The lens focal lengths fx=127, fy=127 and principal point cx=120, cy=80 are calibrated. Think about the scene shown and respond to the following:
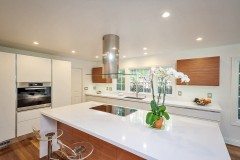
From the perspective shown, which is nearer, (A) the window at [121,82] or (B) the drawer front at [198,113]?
(B) the drawer front at [198,113]

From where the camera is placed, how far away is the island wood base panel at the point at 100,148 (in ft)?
4.46

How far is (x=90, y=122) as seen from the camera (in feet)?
5.43

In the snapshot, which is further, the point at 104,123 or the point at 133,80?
the point at 133,80

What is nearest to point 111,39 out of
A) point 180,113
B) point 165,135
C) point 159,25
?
point 159,25

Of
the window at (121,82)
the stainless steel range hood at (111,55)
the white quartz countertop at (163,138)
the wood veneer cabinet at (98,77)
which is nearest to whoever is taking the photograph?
the white quartz countertop at (163,138)

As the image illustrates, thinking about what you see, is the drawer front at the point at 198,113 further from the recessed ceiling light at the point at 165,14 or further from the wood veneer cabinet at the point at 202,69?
the recessed ceiling light at the point at 165,14

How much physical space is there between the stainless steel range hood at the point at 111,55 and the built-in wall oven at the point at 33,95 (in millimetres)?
2013

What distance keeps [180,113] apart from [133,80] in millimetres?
1929

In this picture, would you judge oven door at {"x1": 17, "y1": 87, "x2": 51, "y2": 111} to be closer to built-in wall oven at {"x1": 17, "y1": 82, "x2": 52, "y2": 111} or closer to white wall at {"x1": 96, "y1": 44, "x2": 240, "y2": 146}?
built-in wall oven at {"x1": 17, "y1": 82, "x2": 52, "y2": 111}

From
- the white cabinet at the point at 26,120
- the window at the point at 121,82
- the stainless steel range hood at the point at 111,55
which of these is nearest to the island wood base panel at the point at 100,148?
the stainless steel range hood at the point at 111,55

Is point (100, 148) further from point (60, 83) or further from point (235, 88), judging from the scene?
point (235, 88)

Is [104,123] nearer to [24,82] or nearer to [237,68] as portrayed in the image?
[24,82]

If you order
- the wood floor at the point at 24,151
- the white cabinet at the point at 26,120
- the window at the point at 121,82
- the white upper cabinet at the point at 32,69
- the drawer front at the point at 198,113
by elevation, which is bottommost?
the wood floor at the point at 24,151

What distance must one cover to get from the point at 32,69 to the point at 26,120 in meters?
Result: 1.20
